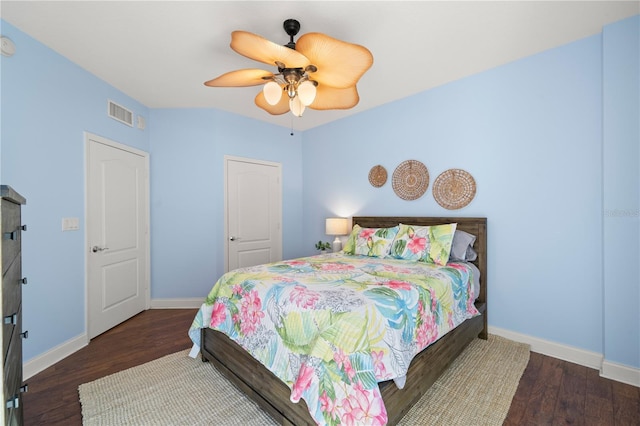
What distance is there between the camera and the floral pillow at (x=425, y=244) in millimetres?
2574

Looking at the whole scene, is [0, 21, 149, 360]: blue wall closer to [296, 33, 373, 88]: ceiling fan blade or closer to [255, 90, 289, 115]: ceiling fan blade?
[255, 90, 289, 115]: ceiling fan blade

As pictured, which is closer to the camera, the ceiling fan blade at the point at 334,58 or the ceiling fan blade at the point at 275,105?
the ceiling fan blade at the point at 334,58

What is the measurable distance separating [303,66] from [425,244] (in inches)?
72.7

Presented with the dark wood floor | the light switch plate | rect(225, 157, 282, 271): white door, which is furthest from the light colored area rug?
rect(225, 157, 282, 271): white door

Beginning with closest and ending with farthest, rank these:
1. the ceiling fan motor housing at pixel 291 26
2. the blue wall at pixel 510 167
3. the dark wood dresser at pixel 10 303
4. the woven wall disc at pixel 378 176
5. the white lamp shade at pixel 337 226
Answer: the dark wood dresser at pixel 10 303 < the ceiling fan motor housing at pixel 291 26 < the blue wall at pixel 510 167 < the woven wall disc at pixel 378 176 < the white lamp shade at pixel 337 226

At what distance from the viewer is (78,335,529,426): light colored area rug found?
1.68 m

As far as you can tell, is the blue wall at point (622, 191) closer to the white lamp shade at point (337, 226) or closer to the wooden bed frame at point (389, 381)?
the wooden bed frame at point (389, 381)

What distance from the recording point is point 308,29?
82.7 inches

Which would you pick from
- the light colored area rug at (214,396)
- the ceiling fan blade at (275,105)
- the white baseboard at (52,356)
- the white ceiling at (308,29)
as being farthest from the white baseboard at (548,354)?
the ceiling fan blade at (275,105)

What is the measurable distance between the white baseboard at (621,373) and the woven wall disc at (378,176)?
2.49 m

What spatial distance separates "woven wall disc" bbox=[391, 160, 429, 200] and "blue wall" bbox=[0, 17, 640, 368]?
82mm

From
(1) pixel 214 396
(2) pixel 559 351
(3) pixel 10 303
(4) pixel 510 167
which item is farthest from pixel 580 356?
(3) pixel 10 303

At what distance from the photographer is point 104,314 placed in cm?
297

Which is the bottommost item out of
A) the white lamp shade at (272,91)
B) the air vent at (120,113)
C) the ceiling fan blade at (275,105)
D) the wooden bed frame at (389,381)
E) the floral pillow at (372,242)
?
the wooden bed frame at (389,381)
